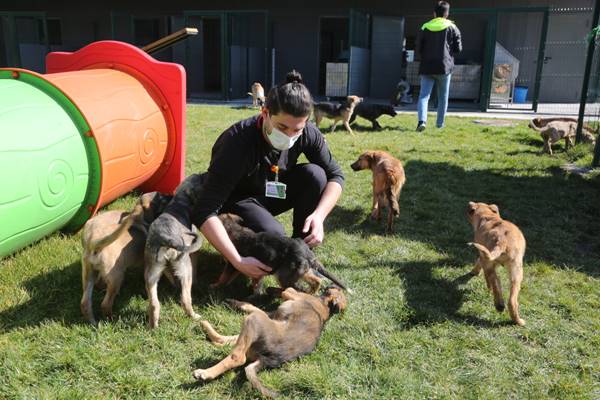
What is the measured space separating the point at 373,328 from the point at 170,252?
1458mm

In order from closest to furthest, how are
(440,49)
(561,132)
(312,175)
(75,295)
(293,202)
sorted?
(75,295) → (312,175) → (293,202) → (561,132) → (440,49)

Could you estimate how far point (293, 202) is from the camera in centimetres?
418

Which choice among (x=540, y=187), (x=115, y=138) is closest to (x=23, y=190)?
(x=115, y=138)

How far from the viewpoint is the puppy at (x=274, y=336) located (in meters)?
2.68

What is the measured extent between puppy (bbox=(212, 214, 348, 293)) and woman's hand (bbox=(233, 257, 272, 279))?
0.07m

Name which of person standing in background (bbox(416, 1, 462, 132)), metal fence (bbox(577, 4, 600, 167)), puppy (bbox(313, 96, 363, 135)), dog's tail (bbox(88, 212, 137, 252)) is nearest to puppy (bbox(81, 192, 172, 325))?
dog's tail (bbox(88, 212, 137, 252))

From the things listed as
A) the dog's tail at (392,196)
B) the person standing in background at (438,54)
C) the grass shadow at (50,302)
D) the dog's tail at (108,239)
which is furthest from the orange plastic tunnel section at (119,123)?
the person standing in background at (438,54)

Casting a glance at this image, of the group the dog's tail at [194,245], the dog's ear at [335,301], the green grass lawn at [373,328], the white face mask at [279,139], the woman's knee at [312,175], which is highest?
the white face mask at [279,139]

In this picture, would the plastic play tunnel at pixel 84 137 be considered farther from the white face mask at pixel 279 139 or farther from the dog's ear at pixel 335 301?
the dog's ear at pixel 335 301

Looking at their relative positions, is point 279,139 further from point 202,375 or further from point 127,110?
point 127,110

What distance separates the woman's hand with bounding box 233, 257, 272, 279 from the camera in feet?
10.9

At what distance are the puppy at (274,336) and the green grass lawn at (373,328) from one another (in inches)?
3.4

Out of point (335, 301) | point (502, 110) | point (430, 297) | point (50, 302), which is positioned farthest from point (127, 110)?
point (502, 110)

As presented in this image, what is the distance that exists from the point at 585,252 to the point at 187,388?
3919 millimetres
